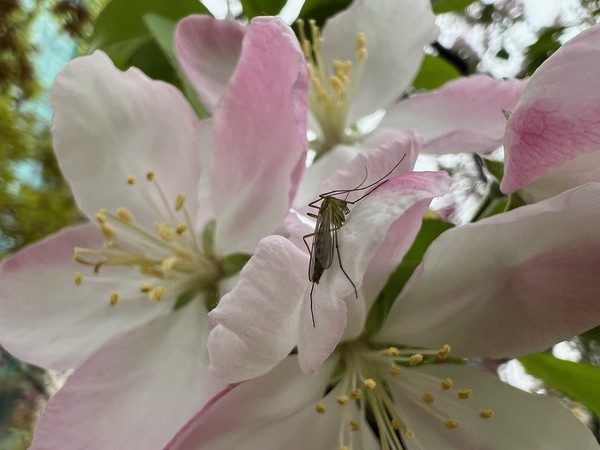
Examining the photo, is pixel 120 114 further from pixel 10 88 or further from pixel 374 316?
pixel 10 88

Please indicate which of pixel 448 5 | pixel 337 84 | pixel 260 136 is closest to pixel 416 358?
pixel 260 136

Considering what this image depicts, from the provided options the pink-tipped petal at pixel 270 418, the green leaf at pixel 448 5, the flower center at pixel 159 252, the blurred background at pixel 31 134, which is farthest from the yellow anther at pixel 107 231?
the blurred background at pixel 31 134

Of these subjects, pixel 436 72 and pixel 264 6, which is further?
pixel 436 72

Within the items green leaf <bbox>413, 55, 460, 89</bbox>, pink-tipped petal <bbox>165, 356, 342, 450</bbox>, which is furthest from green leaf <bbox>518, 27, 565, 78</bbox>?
pink-tipped petal <bbox>165, 356, 342, 450</bbox>

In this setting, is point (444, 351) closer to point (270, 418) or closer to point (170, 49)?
point (270, 418)

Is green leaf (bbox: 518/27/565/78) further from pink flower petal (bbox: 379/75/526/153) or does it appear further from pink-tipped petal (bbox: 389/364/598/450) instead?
pink-tipped petal (bbox: 389/364/598/450)

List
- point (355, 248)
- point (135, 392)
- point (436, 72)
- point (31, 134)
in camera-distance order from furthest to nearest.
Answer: point (31, 134) → point (436, 72) → point (135, 392) → point (355, 248)
